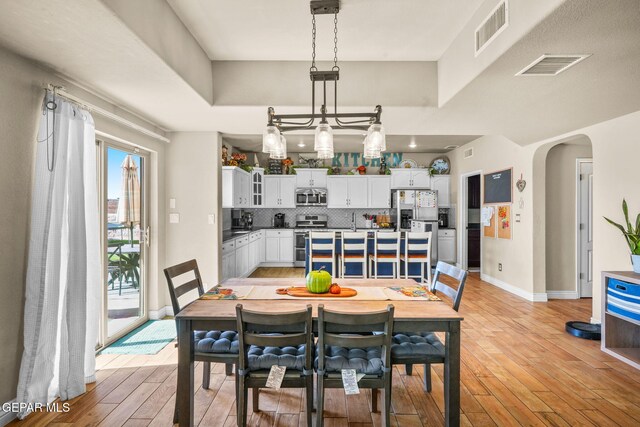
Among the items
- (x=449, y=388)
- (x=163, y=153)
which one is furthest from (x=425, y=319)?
(x=163, y=153)

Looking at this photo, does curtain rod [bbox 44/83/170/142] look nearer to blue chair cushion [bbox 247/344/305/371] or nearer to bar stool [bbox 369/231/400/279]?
blue chair cushion [bbox 247/344/305/371]

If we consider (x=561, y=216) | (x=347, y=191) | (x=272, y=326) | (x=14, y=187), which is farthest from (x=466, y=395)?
(x=347, y=191)

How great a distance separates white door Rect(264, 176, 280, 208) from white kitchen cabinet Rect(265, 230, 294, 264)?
2.12 ft

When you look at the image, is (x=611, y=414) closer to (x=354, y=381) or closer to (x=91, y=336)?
(x=354, y=381)

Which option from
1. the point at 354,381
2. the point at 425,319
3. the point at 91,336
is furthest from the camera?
the point at 91,336

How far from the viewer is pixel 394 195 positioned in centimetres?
772

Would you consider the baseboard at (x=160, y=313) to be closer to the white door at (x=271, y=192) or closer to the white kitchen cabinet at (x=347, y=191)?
the white door at (x=271, y=192)

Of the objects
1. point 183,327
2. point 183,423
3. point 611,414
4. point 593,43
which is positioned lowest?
point 611,414

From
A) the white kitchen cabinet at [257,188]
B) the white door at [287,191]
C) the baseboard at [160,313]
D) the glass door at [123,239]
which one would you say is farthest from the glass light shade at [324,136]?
the white door at [287,191]

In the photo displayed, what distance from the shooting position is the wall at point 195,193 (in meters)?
4.23

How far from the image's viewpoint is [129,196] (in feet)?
12.0

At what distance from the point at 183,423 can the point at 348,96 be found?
2.88m

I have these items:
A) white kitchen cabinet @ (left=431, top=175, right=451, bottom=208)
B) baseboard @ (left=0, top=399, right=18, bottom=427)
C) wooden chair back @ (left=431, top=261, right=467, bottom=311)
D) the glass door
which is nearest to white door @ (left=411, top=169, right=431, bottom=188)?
white kitchen cabinet @ (left=431, top=175, right=451, bottom=208)

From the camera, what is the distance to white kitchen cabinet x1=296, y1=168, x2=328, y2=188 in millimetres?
7758
